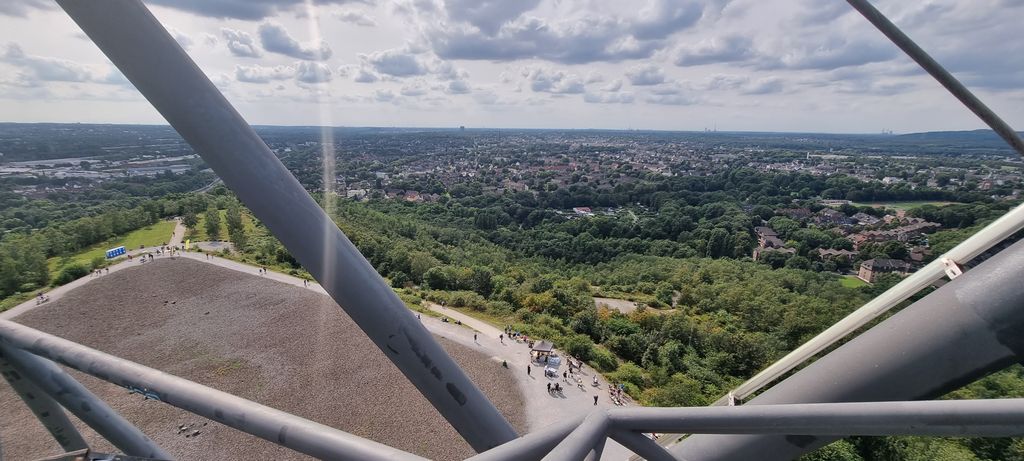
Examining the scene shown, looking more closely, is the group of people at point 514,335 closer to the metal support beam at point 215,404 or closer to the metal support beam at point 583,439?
the metal support beam at point 215,404

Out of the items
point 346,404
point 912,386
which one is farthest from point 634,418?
point 346,404

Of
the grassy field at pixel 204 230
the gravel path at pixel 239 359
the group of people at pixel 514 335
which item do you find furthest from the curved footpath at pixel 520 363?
the grassy field at pixel 204 230

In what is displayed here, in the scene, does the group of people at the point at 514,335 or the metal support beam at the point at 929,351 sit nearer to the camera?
the metal support beam at the point at 929,351

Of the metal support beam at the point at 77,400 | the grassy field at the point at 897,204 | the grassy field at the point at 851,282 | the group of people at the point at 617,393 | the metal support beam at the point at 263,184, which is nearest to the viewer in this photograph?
the metal support beam at the point at 263,184

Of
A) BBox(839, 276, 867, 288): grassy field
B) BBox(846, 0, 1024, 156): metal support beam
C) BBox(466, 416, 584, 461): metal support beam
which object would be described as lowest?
BBox(839, 276, 867, 288): grassy field

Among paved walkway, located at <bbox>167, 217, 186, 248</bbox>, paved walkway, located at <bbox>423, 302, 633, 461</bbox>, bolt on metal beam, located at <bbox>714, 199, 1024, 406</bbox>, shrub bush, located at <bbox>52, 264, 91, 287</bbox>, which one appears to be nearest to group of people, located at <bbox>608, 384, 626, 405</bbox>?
paved walkway, located at <bbox>423, 302, 633, 461</bbox>

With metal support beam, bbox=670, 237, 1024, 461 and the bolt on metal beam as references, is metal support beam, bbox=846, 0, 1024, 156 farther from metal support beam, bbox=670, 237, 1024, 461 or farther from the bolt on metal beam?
metal support beam, bbox=670, 237, 1024, 461

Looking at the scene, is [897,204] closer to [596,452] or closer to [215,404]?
[596,452]
